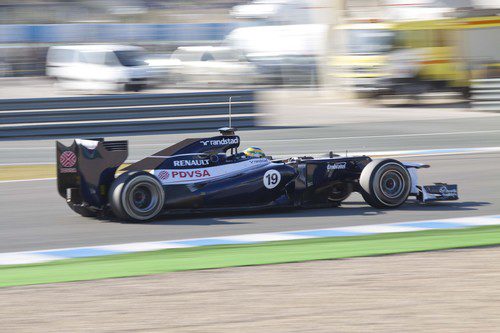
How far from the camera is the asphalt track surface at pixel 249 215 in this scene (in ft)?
27.7

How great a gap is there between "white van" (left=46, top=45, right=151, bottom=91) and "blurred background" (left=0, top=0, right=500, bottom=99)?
0.04 meters

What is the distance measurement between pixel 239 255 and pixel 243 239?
71 centimetres

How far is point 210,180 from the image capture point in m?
8.98

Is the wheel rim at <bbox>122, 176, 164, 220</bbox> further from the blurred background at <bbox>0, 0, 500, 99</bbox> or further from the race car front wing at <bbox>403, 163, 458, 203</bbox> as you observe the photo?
the blurred background at <bbox>0, 0, 500, 99</bbox>

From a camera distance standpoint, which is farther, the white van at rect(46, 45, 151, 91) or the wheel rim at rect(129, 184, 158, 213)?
the white van at rect(46, 45, 151, 91)

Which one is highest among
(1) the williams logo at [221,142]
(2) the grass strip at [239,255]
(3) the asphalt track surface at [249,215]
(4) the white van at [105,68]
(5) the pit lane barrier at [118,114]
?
(4) the white van at [105,68]

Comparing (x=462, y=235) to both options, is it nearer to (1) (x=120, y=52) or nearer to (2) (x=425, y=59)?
(2) (x=425, y=59)

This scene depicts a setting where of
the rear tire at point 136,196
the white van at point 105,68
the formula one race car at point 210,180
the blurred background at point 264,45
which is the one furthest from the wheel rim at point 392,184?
the white van at point 105,68

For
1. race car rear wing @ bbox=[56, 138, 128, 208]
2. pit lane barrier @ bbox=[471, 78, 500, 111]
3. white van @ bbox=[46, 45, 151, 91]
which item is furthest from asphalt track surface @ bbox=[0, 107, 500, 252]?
white van @ bbox=[46, 45, 151, 91]

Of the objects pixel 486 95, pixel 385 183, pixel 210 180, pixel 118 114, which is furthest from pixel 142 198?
pixel 486 95

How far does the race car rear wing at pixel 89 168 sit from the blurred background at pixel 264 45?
16.4 m

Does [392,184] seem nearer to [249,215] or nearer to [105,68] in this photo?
[249,215]

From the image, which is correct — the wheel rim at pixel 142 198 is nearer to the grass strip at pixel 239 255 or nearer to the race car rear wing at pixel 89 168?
the race car rear wing at pixel 89 168

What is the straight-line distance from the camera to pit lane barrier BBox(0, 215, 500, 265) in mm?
7570
